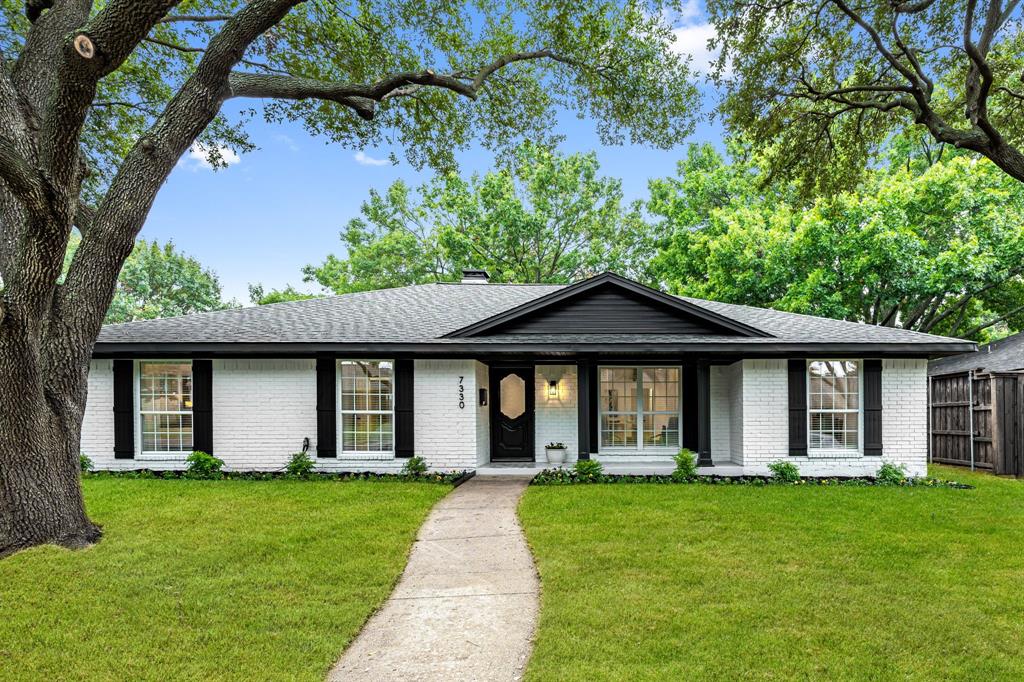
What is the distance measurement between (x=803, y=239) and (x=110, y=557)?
18.5 metres

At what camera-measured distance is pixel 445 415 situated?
1053cm

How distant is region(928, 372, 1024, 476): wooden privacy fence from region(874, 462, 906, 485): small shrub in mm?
3026

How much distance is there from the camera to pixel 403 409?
1046cm

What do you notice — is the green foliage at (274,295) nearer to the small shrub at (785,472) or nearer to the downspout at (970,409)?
the small shrub at (785,472)

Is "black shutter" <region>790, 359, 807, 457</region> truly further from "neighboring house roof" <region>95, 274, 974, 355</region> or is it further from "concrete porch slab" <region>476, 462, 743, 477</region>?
"concrete porch slab" <region>476, 462, 743, 477</region>

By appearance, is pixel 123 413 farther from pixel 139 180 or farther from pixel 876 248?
pixel 876 248

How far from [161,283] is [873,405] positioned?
41.8 meters

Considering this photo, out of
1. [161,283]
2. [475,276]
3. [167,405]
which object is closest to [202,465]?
[167,405]

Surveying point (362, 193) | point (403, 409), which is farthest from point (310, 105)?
point (362, 193)

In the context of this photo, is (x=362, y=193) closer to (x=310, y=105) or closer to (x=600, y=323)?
(x=310, y=105)

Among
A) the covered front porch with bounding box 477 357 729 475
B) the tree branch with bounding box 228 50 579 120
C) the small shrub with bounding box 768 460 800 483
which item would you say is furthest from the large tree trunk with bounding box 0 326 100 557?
the small shrub with bounding box 768 460 800 483

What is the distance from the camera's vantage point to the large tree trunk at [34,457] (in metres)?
5.28

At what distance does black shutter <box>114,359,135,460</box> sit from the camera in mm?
10406

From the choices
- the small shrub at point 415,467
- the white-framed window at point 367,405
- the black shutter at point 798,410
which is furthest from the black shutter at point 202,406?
the black shutter at point 798,410
